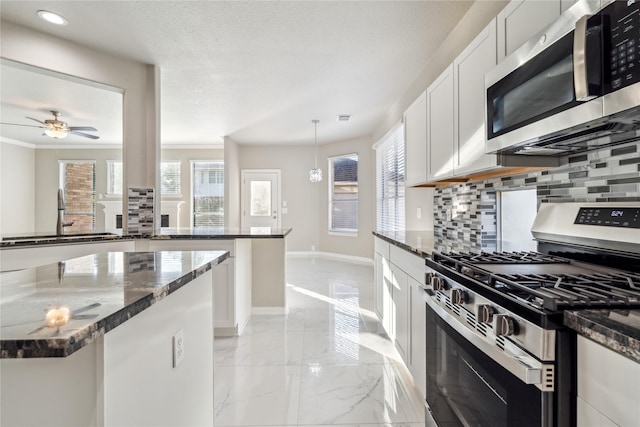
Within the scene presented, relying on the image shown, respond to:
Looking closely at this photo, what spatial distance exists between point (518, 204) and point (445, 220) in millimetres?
870

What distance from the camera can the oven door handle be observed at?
29.7 inches

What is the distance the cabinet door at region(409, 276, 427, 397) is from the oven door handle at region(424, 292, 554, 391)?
2.35 ft

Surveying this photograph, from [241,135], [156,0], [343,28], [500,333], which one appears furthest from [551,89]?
[241,135]

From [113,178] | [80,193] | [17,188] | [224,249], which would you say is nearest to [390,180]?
[224,249]

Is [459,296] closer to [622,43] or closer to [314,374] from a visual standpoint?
[622,43]

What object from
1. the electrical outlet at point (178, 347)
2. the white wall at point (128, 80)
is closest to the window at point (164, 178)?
the white wall at point (128, 80)

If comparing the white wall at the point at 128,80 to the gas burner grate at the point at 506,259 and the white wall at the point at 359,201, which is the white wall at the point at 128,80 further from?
the white wall at the point at 359,201

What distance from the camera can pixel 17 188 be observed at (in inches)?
290

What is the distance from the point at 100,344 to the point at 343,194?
6752 mm

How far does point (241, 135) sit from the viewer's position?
6836 mm

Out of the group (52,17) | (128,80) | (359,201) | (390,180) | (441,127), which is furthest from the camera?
(359,201)

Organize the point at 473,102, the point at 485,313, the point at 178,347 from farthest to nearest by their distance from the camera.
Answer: the point at 473,102, the point at 178,347, the point at 485,313

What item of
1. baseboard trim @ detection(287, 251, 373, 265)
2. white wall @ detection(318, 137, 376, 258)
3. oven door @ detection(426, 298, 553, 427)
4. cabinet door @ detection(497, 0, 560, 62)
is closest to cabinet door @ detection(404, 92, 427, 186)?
cabinet door @ detection(497, 0, 560, 62)

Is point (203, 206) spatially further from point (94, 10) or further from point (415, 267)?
point (415, 267)
